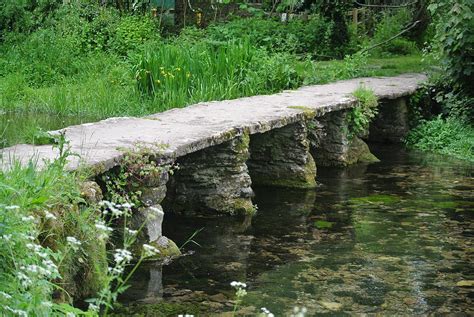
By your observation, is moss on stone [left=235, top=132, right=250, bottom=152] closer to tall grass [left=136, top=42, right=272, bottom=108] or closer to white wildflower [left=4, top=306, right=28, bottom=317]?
tall grass [left=136, top=42, right=272, bottom=108]

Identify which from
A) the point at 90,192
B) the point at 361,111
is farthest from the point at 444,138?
the point at 90,192

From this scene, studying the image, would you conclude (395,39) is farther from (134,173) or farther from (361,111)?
(134,173)

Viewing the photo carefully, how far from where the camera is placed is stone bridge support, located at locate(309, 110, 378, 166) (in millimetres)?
10875

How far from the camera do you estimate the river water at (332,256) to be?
5.79 metres

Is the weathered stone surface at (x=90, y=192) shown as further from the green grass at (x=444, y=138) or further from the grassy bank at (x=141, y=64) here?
the green grass at (x=444, y=138)

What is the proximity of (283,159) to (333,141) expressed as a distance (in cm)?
144

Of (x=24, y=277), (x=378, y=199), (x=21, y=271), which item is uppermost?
(x=24, y=277)

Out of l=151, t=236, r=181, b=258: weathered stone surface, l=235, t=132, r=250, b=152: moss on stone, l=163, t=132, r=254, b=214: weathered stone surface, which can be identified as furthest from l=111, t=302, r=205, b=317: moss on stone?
l=235, t=132, r=250, b=152: moss on stone

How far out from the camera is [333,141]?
11125mm

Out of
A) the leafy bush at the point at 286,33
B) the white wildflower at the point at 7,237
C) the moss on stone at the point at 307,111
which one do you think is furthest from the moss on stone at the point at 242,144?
the leafy bush at the point at 286,33

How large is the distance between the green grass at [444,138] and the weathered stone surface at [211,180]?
451 cm

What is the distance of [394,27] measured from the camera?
18672mm

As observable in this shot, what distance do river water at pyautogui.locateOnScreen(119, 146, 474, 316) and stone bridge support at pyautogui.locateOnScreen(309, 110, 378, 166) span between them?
3.26 ft

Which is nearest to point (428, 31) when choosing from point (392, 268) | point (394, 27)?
point (394, 27)
